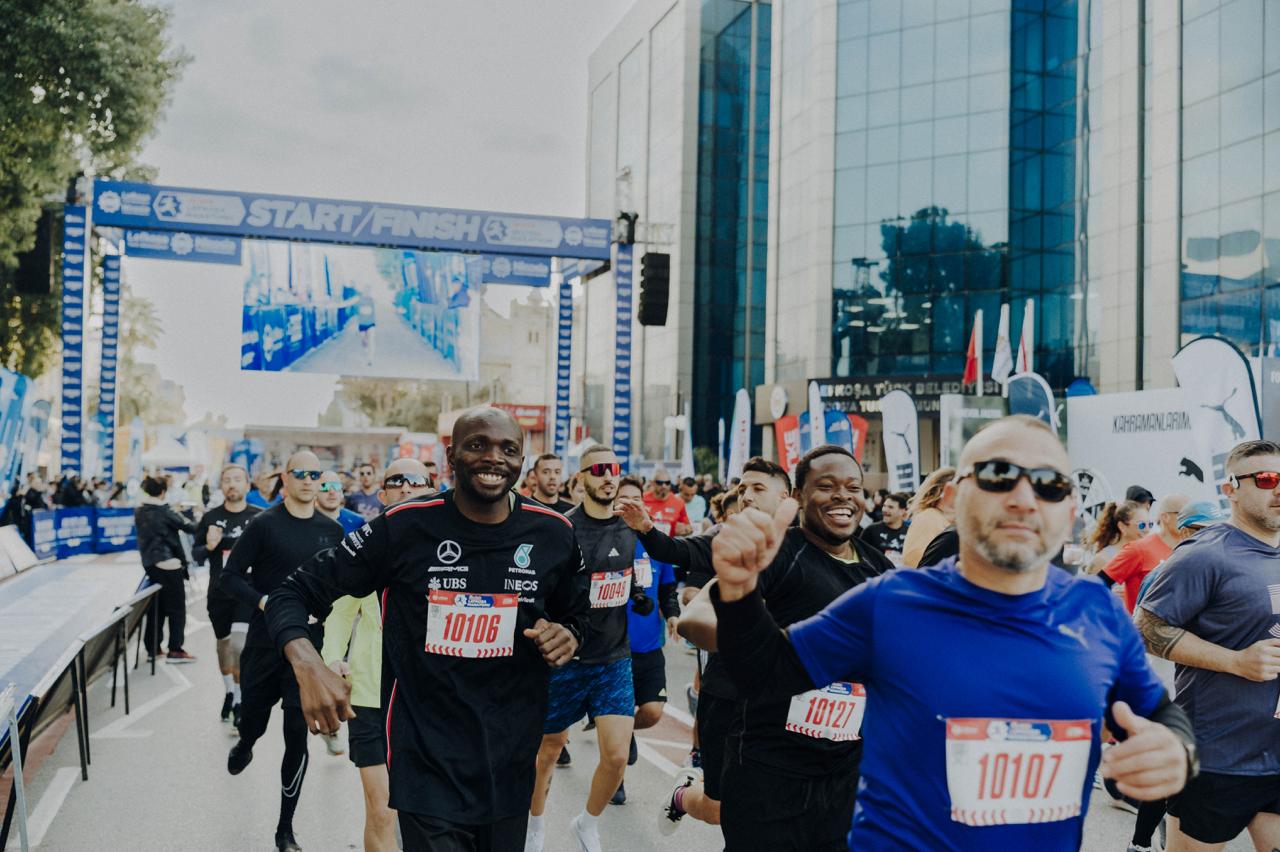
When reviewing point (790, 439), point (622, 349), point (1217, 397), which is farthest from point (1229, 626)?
point (622, 349)

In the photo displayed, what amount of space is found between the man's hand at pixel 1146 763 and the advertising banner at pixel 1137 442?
9.84 m

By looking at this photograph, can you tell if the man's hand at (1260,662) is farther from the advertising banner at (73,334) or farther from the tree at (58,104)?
the tree at (58,104)

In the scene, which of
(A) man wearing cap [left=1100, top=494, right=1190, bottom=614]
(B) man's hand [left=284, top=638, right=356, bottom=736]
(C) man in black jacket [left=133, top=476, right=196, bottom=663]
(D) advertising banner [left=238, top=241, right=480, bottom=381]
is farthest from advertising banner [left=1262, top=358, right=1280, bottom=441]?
(D) advertising banner [left=238, top=241, right=480, bottom=381]

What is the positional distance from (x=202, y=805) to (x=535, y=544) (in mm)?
3857

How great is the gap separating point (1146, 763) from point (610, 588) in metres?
4.25

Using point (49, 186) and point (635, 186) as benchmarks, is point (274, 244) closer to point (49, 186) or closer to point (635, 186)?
point (49, 186)

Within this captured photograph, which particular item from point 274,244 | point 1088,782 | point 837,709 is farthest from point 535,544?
point 274,244

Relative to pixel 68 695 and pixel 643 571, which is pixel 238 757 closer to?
pixel 68 695

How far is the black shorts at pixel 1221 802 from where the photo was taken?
4000mm

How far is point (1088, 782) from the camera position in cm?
233

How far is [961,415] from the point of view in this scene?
724 inches

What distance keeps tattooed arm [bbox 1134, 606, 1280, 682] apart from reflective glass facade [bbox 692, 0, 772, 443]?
147ft

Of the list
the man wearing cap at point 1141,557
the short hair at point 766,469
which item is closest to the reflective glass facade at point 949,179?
the man wearing cap at point 1141,557

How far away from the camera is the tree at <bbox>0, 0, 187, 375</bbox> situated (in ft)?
76.9
